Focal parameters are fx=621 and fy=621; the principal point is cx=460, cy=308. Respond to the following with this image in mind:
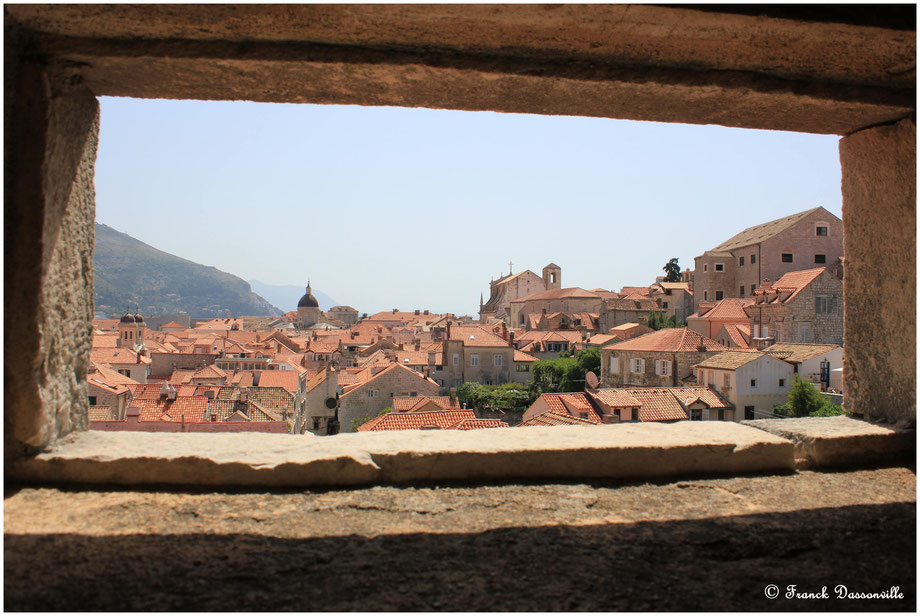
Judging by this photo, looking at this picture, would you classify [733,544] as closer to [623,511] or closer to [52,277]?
[623,511]

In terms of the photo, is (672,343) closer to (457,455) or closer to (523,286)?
(457,455)

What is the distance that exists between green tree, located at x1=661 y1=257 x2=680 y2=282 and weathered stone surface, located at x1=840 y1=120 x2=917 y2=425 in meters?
66.7

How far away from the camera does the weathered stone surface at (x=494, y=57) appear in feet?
7.70

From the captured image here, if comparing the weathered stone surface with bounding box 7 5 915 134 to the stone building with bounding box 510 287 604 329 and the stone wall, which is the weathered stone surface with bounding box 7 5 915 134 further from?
the stone building with bounding box 510 287 604 329

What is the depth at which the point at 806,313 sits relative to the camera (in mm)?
35375

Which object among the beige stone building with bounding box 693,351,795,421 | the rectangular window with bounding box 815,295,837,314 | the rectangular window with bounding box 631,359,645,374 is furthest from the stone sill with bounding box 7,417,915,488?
the rectangular window with bounding box 815,295,837,314

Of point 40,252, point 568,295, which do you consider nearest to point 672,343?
point 568,295

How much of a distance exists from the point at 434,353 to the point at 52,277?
46315mm

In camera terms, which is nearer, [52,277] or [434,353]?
[52,277]

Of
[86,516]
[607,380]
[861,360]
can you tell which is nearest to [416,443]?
[86,516]

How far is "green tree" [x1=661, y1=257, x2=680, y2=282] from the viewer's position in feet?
221

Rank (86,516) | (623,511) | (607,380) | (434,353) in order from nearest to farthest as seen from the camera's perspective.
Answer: (86,516), (623,511), (607,380), (434,353)

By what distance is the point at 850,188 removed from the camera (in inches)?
139

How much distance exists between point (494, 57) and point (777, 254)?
47.8 meters
